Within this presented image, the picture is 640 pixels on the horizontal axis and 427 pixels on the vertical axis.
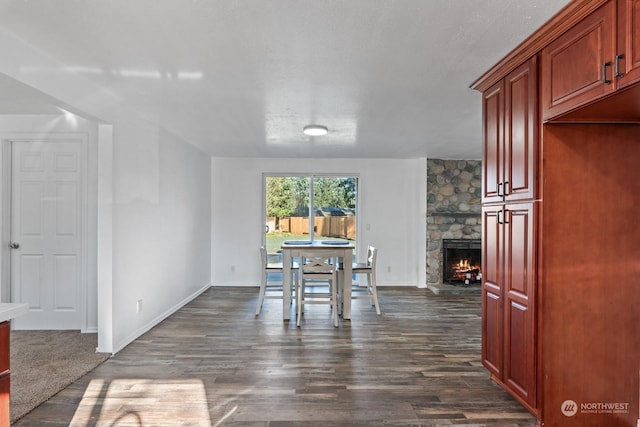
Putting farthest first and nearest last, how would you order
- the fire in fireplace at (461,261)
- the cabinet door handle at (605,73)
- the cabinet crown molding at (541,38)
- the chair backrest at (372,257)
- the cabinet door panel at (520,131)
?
the fire in fireplace at (461,261)
the chair backrest at (372,257)
the cabinet door panel at (520,131)
the cabinet crown molding at (541,38)
the cabinet door handle at (605,73)

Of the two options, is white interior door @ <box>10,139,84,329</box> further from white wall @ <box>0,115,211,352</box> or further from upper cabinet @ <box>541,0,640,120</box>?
upper cabinet @ <box>541,0,640,120</box>

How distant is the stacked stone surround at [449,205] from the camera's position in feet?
21.0

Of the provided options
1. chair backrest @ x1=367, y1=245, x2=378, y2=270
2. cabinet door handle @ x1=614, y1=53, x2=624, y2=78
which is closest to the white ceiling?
cabinet door handle @ x1=614, y1=53, x2=624, y2=78

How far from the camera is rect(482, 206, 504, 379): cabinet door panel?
8.36ft

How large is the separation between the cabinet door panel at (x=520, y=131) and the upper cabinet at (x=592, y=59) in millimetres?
102

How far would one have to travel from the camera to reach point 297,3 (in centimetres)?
171

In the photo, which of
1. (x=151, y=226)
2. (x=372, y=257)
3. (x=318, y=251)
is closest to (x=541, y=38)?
(x=318, y=251)

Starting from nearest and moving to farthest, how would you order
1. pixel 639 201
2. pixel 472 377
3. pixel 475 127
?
pixel 639 201, pixel 472 377, pixel 475 127

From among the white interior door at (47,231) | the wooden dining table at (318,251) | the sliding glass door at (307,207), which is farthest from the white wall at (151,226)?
the wooden dining table at (318,251)

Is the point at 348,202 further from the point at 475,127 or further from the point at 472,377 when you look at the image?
the point at 472,377

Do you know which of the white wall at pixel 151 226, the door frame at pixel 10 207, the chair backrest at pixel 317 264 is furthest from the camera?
the chair backrest at pixel 317 264

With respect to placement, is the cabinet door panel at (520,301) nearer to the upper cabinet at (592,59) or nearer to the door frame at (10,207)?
the upper cabinet at (592,59)

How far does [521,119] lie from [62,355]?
4208mm

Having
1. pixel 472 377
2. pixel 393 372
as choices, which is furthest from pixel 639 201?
pixel 393 372
